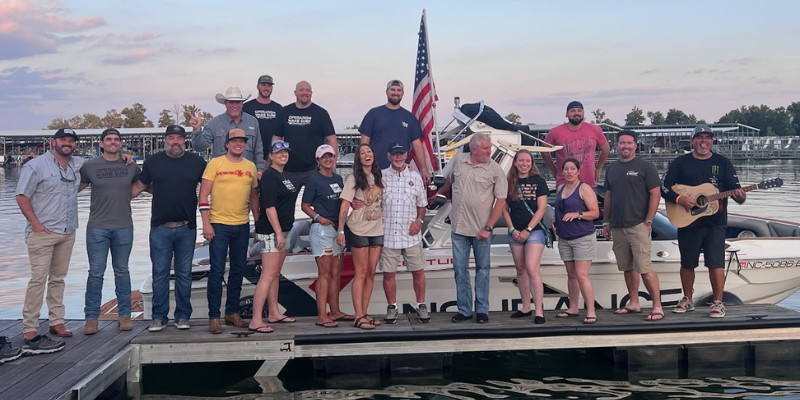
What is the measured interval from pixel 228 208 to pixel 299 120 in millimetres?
1590

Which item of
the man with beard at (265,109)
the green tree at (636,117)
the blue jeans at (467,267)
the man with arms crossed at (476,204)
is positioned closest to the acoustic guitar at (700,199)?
the man with arms crossed at (476,204)

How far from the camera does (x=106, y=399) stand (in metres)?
6.15

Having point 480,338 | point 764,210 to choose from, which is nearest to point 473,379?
point 480,338

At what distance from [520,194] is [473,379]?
1.92 m

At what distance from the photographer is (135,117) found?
127 meters

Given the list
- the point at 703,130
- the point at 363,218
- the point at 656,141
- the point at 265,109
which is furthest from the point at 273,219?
the point at 656,141

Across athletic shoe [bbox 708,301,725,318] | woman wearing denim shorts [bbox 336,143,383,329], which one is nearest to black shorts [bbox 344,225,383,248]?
woman wearing denim shorts [bbox 336,143,383,329]

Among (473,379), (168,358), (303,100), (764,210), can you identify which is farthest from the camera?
(764,210)

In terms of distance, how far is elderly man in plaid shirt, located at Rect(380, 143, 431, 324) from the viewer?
6.51 meters

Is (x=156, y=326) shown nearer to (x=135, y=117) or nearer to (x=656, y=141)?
(x=656, y=141)

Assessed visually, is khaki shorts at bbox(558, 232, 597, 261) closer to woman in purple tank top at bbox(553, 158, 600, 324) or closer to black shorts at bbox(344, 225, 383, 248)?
woman in purple tank top at bbox(553, 158, 600, 324)

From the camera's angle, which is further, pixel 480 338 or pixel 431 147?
pixel 431 147

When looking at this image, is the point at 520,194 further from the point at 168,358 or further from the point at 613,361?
the point at 168,358

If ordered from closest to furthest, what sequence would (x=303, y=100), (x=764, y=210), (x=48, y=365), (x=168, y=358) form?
1. (x=48, y=365)
2. (x=168, y=358)
3. (x=303, y=100)
4. (x=764, y=210)
